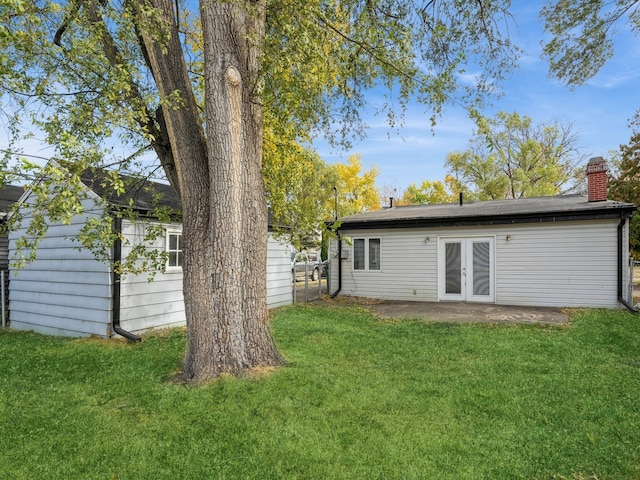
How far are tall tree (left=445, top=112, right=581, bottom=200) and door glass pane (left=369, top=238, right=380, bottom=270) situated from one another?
53.5 ft

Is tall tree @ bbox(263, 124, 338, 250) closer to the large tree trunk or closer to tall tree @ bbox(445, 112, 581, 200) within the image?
the large tree trunk

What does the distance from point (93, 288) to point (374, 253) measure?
7831 mm

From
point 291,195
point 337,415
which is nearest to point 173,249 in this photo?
point 291,195

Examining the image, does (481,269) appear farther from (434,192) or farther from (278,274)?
(434,192)

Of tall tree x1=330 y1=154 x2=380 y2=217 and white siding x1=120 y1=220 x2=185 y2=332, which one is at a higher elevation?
tall tree x1=330 y1=154 x2=380 y2=217

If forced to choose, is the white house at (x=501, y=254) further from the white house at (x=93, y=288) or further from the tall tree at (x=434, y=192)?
the tall tree at (x=434, y=192)

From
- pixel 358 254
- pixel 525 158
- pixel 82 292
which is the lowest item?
pixel 82 292

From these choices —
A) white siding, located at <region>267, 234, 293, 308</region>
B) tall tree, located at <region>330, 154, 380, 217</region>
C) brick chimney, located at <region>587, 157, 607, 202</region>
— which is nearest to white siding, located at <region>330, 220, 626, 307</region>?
brick chimney, located at <region>587, 157, 607, 202</region>

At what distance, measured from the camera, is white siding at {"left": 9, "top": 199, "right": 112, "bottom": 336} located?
6734 millimetres

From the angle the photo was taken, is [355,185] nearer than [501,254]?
No

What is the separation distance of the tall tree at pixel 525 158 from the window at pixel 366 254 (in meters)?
16.4

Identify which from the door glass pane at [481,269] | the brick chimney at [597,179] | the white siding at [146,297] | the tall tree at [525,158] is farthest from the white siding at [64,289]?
the tall tree at [525,158]

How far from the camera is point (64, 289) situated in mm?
7332

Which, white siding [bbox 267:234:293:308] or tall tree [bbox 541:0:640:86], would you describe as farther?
white siding [bbox 267:234:293:308]
